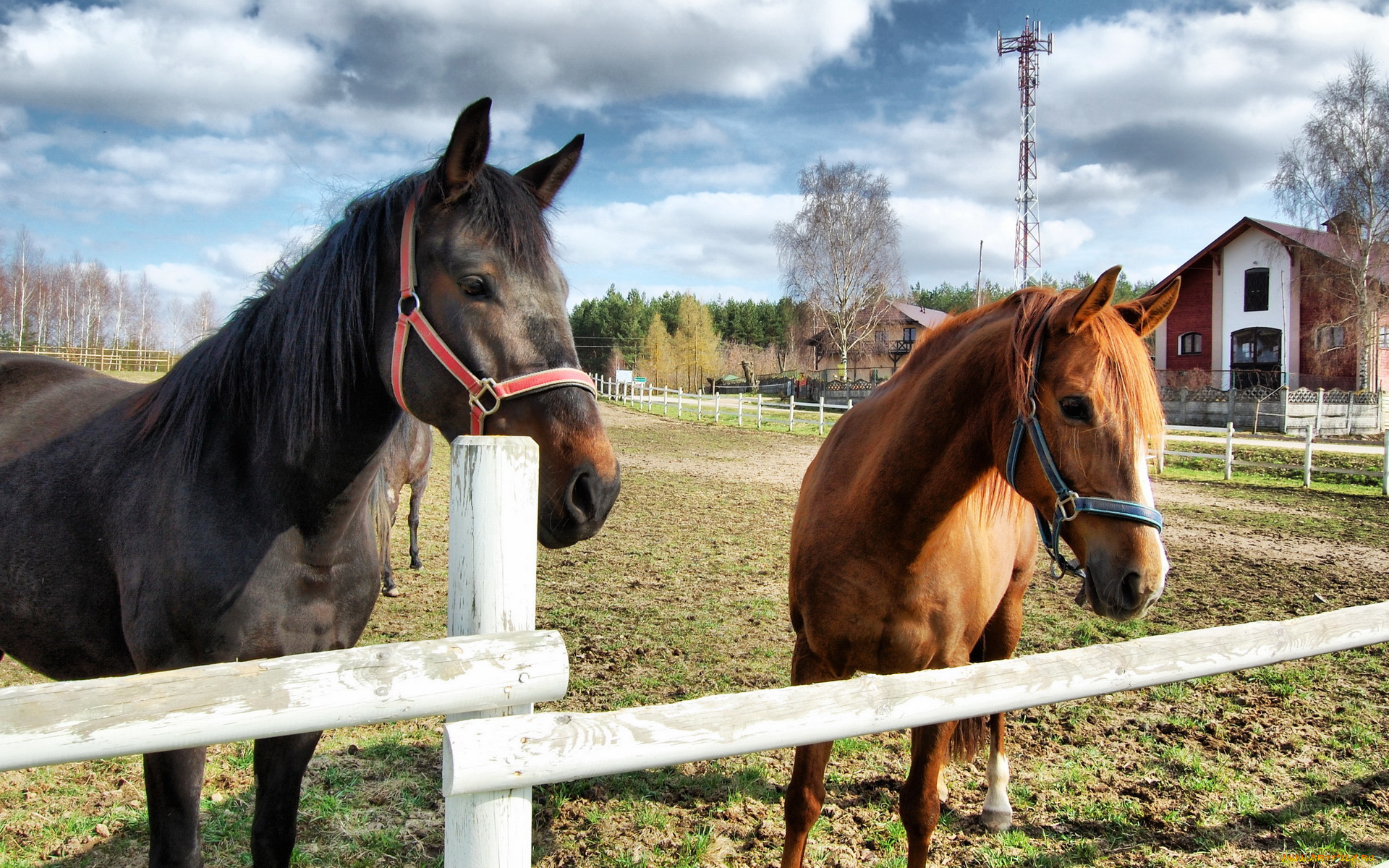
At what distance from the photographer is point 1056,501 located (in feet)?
6.28

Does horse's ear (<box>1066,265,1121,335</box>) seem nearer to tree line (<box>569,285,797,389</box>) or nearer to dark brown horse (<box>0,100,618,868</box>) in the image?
dark brown horse (<box>0,100,618,868</box>)

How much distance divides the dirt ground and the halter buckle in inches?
77.6

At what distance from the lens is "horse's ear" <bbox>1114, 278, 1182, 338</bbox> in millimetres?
2010

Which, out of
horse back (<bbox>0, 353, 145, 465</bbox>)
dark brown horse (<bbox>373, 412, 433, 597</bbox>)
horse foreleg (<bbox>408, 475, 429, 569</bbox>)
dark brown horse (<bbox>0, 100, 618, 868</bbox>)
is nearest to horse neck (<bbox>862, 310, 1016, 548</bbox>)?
dark brown horse (<bbox>0, 100, 618, 868</bbox>)

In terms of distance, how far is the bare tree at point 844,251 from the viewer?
32.8 meters

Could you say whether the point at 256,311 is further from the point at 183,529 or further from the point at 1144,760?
the point at 1144,760

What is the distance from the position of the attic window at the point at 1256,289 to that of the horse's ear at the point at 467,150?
3351cm

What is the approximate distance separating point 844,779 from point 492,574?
2.63 meters

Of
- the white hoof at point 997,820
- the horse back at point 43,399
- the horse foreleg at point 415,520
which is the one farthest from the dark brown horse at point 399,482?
the white hoof at point 997,820

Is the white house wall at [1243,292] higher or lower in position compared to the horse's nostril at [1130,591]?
higher

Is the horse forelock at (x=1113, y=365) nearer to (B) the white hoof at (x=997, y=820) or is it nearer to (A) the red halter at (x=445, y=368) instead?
(A) the red halter at (x=445, y=368)

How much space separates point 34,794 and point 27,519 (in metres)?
1.77

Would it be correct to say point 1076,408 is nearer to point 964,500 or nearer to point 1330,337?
point 964,500

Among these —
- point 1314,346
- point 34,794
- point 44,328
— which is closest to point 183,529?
point 34,794
